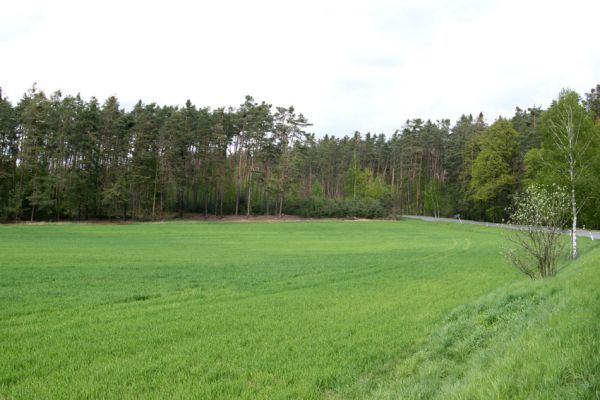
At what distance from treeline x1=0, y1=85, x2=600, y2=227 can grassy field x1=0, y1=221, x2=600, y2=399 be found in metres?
41.0

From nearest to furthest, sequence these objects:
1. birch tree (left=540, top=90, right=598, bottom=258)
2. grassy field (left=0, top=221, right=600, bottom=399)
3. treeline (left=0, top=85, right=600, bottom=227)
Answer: grassy field (left=0, top=221, right=600, bottom=399), birch tree (left=540, top=90, right=598, bottom=258), treeline (left=0, top=85, right=600, bottom=227)

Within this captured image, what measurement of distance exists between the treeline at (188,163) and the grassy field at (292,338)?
4099cm

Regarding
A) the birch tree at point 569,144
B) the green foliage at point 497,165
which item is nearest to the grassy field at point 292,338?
the birch tree at point 569,144

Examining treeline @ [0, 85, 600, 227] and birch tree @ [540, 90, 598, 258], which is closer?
birch tree @ [540, 90, 598, 258]

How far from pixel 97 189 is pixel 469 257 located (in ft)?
186

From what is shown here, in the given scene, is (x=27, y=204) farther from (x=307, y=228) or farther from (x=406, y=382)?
(x=406, y=382)

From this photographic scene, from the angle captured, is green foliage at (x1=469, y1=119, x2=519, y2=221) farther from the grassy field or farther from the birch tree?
the grassy field

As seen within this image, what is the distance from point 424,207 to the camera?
96312 mm

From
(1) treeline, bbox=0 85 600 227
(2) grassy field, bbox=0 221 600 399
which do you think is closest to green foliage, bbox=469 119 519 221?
(1) treeline, bbox=0 85 600 227

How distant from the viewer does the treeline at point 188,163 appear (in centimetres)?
6094

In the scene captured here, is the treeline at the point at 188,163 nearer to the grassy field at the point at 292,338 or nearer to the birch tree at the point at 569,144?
the birch tree at the point at 569,144

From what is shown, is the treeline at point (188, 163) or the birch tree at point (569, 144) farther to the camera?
the treeline at point (188, 163)

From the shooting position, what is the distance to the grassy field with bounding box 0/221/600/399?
17.8 feet

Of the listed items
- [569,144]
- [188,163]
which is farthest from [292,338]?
[188,163]
